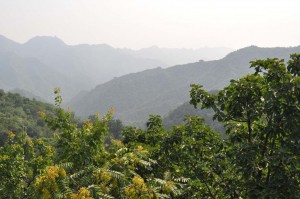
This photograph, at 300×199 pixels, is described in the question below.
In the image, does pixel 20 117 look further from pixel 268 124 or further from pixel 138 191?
pixel 268 124

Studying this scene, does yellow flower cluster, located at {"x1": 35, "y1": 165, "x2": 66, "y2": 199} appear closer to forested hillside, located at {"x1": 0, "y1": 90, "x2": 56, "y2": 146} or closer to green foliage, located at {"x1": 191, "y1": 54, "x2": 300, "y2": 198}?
green foliage, located at {"x1": 191, "y1": 54, "x2": 300, "y2": 198}

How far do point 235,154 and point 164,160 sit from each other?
399 cm

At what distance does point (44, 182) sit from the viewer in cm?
682

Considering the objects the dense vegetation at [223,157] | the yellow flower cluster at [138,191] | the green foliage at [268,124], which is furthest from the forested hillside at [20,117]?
the yellow flower cluster at [138,191]

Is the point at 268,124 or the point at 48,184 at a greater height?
the point at 268,124

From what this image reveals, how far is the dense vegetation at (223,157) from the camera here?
22.7ft

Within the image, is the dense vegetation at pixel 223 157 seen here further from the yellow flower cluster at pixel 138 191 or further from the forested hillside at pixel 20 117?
the forested hillside at pixel 20 117

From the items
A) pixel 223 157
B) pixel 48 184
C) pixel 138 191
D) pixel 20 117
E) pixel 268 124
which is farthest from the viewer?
pixel 20 117

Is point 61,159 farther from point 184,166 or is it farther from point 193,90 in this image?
point 193,90

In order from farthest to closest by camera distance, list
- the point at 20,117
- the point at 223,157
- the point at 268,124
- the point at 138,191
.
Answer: the point at 20,117 → the point at 223,157 → the point at 268,124 → the point at 138,191

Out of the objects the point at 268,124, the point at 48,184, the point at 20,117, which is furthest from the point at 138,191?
the point at 20,117

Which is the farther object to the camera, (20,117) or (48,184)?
(20,117)

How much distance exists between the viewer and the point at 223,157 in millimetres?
9219

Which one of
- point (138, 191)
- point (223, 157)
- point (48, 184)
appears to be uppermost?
point (48, 184)
